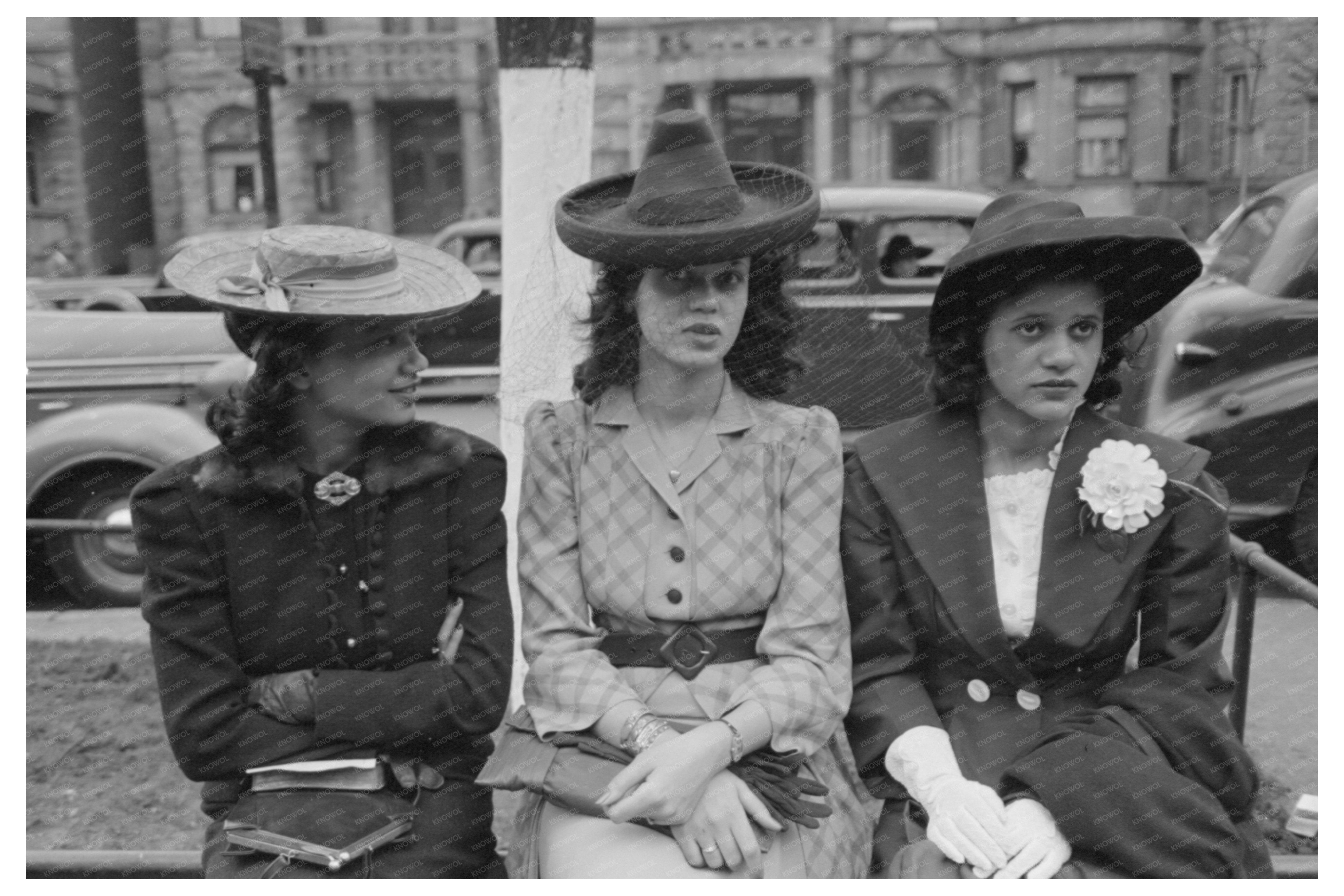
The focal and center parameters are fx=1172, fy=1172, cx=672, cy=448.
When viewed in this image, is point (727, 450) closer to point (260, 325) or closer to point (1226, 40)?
point (260, 325)

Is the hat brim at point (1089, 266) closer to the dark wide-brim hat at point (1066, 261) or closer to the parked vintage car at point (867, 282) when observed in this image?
the dark wide-brim hat at point (1066, 261)

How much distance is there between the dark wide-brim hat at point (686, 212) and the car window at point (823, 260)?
0.14m

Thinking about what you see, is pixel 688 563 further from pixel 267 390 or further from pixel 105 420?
pixel 105 420

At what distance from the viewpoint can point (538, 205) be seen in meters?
3.35

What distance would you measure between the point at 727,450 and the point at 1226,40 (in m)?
24.3

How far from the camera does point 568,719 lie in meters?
2.15

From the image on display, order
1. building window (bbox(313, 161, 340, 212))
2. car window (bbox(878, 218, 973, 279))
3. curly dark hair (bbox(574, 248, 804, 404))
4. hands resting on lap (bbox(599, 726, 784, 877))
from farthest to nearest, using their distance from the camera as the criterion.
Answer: building window (bbox(313, 161, 340, 212)) < car window (bbox(878, 218, 973, 279)) < curly dark hair (bbox(574, 248, 804, 404)) < hands resting on lap (bbox(599, 726, 784, 877))

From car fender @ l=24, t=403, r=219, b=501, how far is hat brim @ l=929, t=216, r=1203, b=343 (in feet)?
14.4

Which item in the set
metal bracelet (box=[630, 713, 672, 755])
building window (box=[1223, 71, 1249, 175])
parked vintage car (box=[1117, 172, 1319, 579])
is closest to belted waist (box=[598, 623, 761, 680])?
metal bracelet (box=[630, 713, 672, 755])

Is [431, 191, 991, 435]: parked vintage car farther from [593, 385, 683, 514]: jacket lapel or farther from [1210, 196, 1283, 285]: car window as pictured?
[1210, 196, 1283, 285]: car window

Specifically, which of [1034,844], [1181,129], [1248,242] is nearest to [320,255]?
[1034,844]

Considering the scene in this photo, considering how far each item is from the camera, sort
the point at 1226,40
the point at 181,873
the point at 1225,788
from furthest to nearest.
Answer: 1. the point at 1226,40
2. the point at 181,873
3. the point at 1225,788

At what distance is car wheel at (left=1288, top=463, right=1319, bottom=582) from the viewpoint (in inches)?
207
